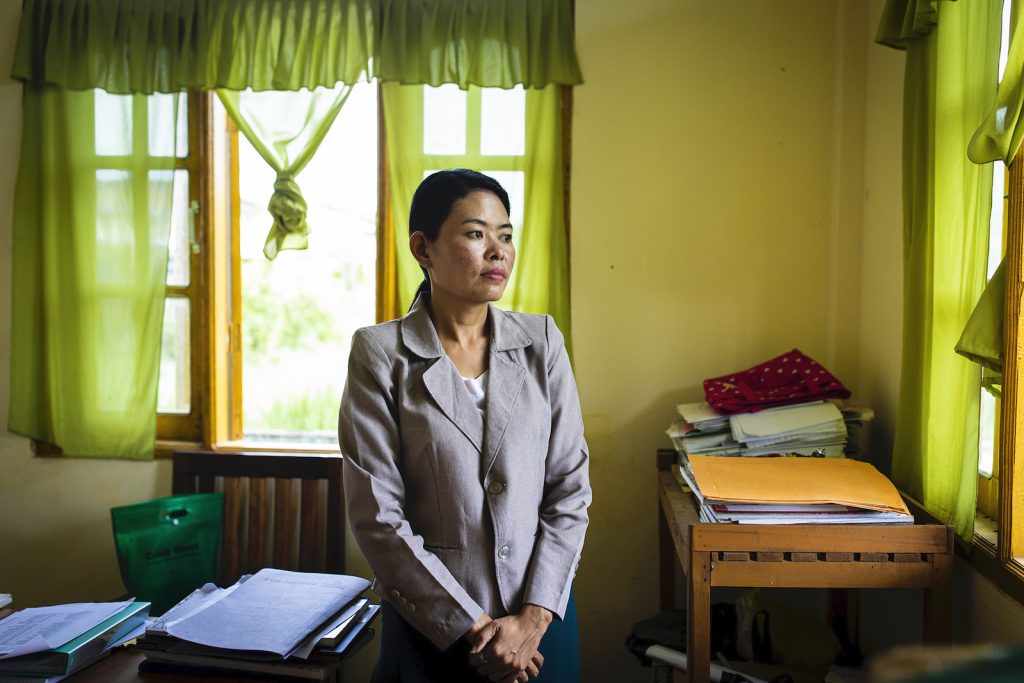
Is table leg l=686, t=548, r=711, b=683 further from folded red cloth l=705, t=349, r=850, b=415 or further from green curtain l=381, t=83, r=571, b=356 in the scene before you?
green curtain l=381, t=83, r=571, b=356

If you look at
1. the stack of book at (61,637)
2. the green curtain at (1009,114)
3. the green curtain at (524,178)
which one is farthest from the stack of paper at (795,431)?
the stack of book at (61,637)

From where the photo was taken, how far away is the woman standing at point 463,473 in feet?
4.62

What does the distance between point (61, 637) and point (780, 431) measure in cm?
167

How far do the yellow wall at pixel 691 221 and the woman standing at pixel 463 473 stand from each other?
0.88 m

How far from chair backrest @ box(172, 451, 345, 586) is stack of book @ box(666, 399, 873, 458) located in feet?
3.40

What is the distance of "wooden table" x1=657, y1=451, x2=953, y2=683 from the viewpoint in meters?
1.53

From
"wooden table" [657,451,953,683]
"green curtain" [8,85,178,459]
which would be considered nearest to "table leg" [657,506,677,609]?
"wooden table" [657,451,953,683]

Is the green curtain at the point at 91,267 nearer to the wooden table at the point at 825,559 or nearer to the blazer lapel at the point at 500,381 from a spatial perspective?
the blazer lapel at the point at 500,381

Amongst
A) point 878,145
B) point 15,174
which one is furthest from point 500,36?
point 15,174

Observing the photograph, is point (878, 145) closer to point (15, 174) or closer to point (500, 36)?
point (500, 36)

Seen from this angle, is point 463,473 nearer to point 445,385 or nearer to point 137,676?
point 445,385

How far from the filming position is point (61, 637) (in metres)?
1.42

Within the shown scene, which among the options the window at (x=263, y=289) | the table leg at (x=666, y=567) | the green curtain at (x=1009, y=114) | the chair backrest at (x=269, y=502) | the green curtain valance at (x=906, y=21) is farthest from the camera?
the window at (x=263, y=289)

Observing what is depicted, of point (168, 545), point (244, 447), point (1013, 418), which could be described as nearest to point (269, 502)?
point (168, 545)
